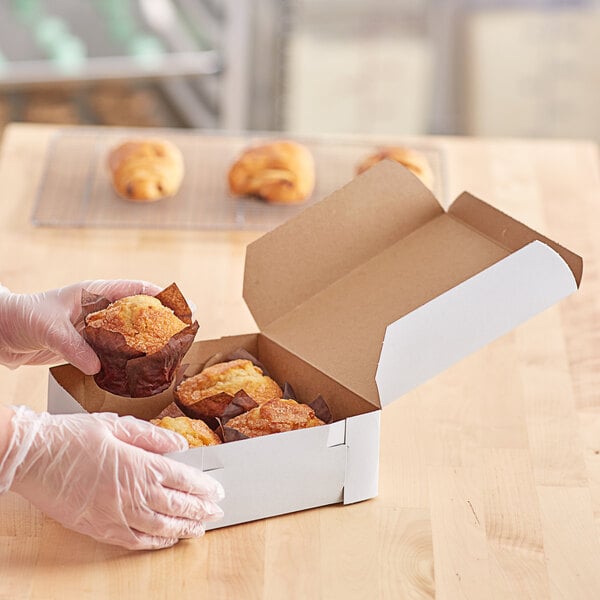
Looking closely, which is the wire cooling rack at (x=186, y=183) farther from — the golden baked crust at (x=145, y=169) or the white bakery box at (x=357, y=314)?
the white bakery box at (x=357, y=314)

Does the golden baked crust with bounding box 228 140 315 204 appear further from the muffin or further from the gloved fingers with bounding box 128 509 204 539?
the gloved fingers with bounding box 128 509 204 539

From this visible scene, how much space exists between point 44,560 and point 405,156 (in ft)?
4.45

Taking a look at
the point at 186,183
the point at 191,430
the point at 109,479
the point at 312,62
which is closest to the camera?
the point at 109,479

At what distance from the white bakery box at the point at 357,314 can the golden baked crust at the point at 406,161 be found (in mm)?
527

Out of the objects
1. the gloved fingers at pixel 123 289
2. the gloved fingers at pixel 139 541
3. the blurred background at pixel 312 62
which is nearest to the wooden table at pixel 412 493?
the gloved fingers at pixel 139 541

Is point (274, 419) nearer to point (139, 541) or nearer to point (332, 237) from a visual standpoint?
point (139, 541)

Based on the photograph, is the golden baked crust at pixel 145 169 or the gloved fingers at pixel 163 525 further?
the golden baked crust at pixel 145 169

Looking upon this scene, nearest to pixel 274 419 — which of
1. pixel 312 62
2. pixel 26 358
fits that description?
pixel 26 358

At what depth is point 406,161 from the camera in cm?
248

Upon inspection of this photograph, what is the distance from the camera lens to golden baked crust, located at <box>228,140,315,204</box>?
8.05 ft

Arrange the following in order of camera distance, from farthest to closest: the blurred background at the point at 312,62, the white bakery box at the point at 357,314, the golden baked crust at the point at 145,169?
the blurred background at the point at 312,62 < the golden baked crust at the point at 145,169 < the white bakery box at the point at 357,314

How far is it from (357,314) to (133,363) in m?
0.37

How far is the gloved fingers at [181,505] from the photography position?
1.40 metres

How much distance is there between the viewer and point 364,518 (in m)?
1.56
